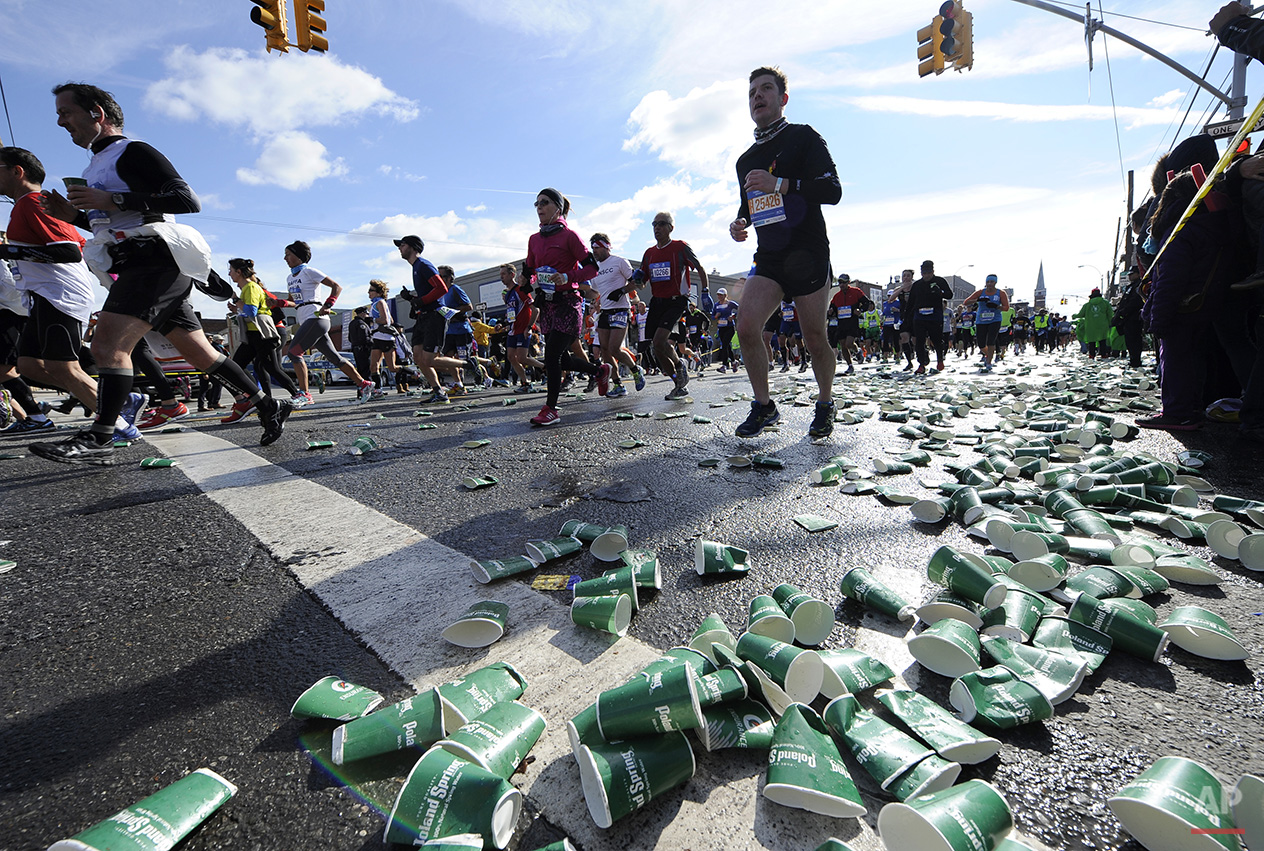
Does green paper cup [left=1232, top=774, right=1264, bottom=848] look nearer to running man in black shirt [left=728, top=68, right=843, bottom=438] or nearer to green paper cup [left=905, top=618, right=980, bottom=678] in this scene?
green paper cup [left=905, top=618, right=980, bottom=678]

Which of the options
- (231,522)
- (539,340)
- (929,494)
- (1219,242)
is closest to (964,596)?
(929,494)

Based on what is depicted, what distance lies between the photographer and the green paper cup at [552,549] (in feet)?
6.18

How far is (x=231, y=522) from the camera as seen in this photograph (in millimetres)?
2402

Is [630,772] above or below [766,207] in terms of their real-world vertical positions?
below

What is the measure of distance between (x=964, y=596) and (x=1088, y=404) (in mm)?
4882

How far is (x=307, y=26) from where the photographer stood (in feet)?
32.1

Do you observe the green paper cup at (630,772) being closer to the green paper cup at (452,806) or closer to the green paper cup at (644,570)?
the green paper cup at (452,806)

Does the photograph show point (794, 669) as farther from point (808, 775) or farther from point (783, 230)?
point (783, 230)

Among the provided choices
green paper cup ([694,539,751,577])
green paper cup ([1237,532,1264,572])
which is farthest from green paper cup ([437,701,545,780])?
green paper cup ([1237,532,1264,572])

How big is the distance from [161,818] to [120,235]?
378cm

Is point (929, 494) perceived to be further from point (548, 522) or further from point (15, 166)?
point (15, 166)

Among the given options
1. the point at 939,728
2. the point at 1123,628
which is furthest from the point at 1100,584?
the point at 939,728

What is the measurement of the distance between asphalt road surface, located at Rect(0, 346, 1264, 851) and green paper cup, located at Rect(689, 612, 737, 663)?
66 mm

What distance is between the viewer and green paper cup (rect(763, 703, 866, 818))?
33.2 inches
